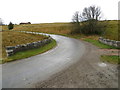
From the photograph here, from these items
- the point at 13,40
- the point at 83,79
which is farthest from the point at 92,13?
the point at 83,79

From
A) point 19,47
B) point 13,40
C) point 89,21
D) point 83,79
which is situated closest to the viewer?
point 83,79

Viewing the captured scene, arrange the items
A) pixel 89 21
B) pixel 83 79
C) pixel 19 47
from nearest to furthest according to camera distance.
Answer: pixel 83 79, pixel 19 47, pixel 89 21

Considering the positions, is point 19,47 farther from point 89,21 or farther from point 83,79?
point 89,21

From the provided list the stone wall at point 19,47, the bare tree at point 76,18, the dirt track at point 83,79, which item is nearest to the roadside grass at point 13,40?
the stone wall at point 19,47

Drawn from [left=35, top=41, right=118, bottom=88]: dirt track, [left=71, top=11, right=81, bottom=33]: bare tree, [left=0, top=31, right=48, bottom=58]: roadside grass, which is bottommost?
[left=35, top=41, right=118, bottom=88]: dirt track

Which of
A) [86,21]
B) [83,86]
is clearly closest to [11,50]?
[83,86]

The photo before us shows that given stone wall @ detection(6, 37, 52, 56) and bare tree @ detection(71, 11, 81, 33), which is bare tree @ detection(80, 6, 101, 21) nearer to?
bare tree @ detection(71, 11, 81, 33)

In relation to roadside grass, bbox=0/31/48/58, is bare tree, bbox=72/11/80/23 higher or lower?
higher

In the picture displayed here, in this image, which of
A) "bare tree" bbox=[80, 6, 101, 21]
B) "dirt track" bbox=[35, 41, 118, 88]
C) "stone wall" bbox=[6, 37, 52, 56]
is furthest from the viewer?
"bare tree" bbox=[80, 6, 101, 21]

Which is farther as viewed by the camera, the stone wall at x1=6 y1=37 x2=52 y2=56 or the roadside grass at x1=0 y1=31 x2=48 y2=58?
the roadside grass at x1=0 y1=31 x2=48 y2=58

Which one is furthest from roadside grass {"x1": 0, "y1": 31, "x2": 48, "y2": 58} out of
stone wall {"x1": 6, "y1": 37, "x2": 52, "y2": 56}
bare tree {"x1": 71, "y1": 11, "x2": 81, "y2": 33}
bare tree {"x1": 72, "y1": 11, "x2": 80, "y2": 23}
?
bare tree {"x1": 72, "y1": 11, "x2": 80, "y2": 23}

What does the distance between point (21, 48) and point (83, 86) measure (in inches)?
387

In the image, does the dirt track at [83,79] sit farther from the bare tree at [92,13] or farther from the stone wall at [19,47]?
the bare tree at [92,13]

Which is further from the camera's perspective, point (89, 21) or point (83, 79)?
point (89, 21)
